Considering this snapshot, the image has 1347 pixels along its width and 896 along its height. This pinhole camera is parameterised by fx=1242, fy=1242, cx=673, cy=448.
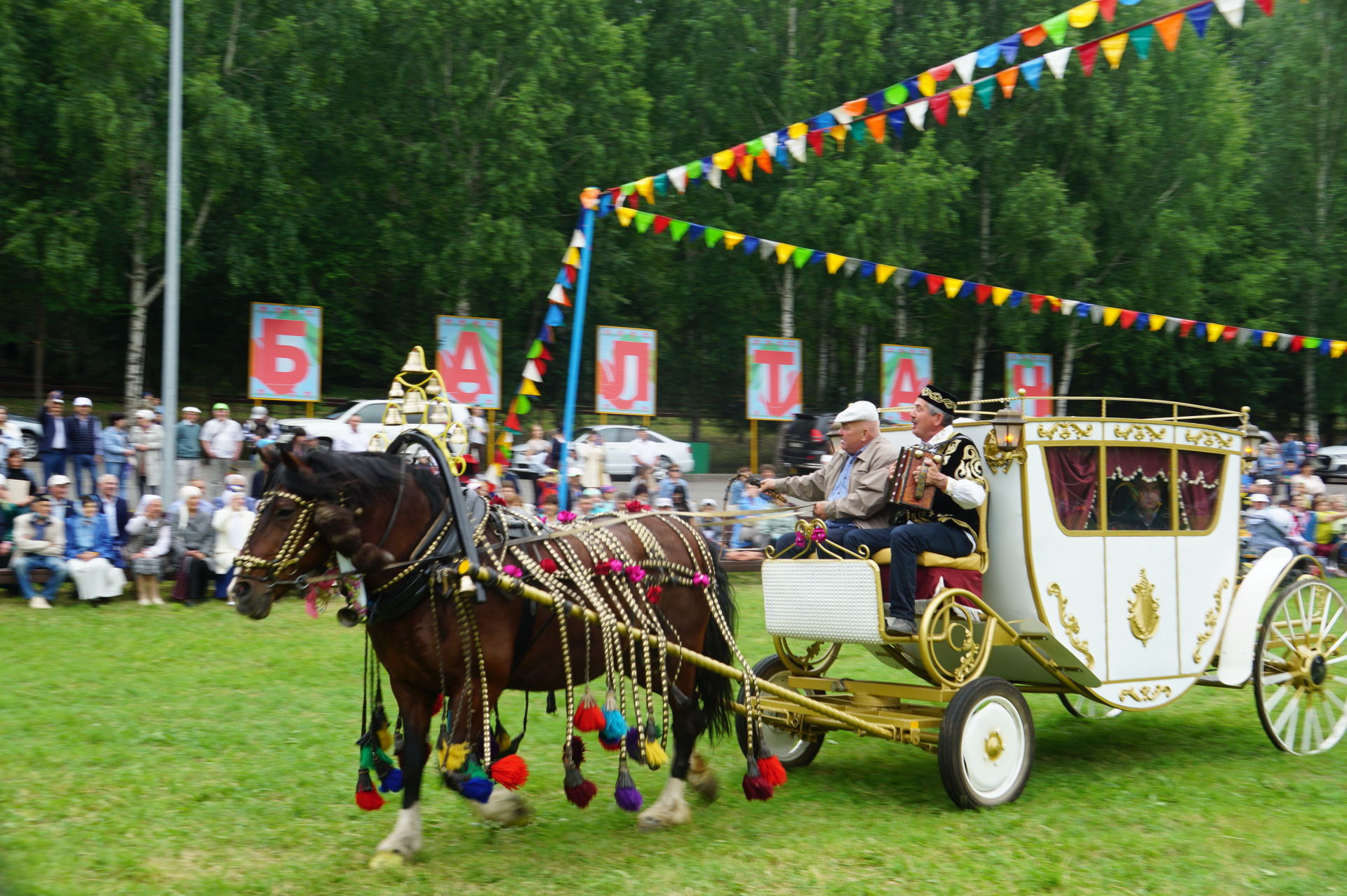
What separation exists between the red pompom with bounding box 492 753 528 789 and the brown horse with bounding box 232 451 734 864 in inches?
8.1

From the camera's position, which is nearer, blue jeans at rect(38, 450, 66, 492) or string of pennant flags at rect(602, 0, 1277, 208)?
string of pennant flags at rect(602, 0, 1277, 208)

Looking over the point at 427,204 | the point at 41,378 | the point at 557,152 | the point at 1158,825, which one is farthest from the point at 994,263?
the point at 1158,825

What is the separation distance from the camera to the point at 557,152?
27.1 meters

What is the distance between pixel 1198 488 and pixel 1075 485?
3.90 ft

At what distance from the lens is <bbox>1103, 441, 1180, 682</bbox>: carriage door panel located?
698 centimetres

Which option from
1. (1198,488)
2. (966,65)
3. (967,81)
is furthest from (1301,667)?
(967,81)

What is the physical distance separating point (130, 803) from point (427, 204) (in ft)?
70.2

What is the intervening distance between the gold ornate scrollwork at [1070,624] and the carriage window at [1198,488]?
1.15 metres

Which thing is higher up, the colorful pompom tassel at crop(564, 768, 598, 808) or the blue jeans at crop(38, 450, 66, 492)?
the blue jeans at crop(38, 450, 66, 492)

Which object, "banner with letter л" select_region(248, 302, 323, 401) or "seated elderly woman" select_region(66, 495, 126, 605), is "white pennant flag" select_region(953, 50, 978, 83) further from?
"banner with letter л" select_region(248, 302, 323, 401)

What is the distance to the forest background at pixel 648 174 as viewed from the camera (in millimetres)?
22422

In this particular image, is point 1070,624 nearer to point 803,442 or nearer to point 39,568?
point 39,568

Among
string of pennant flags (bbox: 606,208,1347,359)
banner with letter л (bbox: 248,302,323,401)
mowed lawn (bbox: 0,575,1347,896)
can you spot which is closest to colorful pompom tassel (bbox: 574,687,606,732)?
mowed lawn (bbox: 0,575,1347,896)

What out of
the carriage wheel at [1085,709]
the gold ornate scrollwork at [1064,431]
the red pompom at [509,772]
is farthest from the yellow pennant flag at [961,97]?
the red pompom at [509,772]
